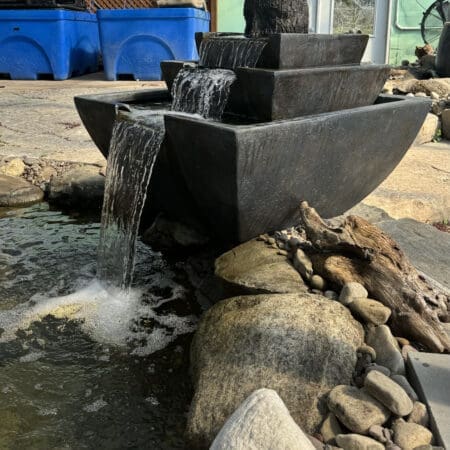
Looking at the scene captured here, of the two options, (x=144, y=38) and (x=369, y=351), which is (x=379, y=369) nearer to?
(x=369, y=351)

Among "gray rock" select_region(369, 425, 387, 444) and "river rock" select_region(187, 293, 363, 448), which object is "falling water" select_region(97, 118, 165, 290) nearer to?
"river rock" select_region(187, 293, 363, 448)

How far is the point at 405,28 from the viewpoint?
1318 centimetres

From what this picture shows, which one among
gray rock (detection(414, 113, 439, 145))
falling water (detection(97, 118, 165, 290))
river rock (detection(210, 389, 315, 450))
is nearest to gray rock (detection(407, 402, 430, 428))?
river rock (detection(210, 389, 315, 450))

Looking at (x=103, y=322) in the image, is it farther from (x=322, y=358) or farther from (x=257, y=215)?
(x=322, y=358)

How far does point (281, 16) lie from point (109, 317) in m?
2.26

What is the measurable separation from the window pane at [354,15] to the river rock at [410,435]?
1250cm

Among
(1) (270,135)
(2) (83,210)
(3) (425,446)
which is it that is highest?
(1) (270,135)

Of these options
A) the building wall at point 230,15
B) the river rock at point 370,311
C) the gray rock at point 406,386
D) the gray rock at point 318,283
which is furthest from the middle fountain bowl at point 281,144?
the building wall at point 230,15

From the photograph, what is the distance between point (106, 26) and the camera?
11.4 m

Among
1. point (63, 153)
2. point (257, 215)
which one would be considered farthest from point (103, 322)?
point (63, 153)

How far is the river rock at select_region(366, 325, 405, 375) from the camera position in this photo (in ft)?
7.68

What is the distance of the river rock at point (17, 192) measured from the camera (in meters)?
5.24

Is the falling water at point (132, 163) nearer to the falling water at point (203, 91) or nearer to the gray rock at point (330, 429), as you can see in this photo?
the falling water at point (203, 91)

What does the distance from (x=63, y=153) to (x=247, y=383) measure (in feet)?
14.6
